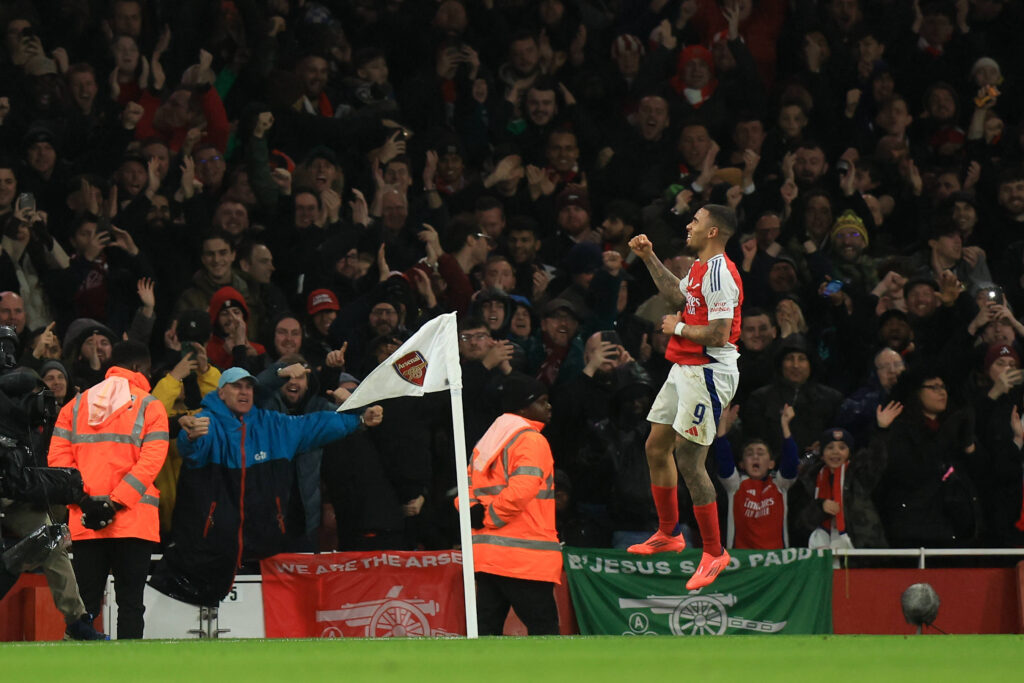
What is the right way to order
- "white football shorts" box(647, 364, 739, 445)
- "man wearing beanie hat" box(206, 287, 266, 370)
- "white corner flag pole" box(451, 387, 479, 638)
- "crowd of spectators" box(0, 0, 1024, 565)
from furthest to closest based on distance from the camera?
"man wearing beanie hat" box(206, 287, 266, 370) → "crowd of spectators" box(0, 0, 1024, 565) → "white football shorts" box(647, 364, 739, 445) → "white corner flag pole" box(451, 387, 479, 638)

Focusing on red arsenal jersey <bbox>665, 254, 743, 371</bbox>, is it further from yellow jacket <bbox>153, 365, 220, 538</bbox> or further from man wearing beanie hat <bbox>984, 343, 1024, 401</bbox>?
man wearing beanie hat <bbox>984, 343, 1024, 401</bbox>

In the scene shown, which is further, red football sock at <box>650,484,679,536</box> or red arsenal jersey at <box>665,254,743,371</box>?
red football sock at <box>650,484,679,536</box>

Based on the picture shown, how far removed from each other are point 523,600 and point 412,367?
6.18ft

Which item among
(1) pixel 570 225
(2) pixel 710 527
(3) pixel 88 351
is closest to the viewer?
(2) pixel 710 527

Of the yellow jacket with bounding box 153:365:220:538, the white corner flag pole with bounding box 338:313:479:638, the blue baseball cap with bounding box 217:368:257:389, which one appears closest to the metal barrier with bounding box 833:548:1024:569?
the white corner flag pole with bounding box 338:313:479:638

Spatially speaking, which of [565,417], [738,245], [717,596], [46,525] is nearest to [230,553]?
[46,525]

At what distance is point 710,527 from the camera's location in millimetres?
10094

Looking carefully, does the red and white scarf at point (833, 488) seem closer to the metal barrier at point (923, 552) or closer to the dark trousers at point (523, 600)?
the metal barrier at point (923, 552)

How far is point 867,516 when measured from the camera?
43.4ft

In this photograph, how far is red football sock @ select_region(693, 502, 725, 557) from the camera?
10086mm

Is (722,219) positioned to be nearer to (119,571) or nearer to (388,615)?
(388,615)

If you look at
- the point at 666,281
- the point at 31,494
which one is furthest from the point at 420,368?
the point at 31,494

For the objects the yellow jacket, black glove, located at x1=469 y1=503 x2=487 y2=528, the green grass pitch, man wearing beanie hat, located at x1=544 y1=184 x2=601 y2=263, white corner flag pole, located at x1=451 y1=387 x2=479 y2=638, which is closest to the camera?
the green grass pitch

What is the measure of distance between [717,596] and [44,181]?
7.43 m
